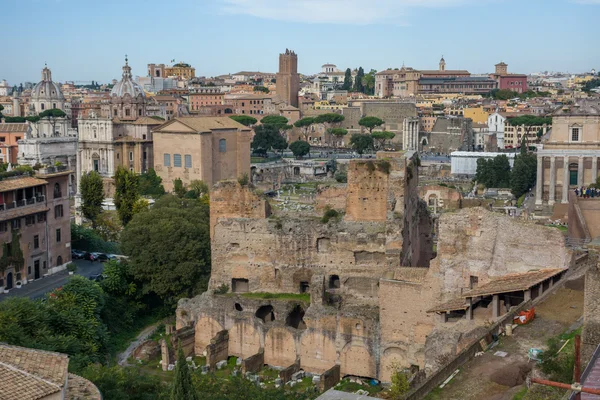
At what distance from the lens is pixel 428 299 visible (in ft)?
70.8

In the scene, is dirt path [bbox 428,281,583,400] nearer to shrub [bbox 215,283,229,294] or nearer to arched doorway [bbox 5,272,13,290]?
shrub [bbox 215,283,229,294]

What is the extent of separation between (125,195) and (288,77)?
88053mm

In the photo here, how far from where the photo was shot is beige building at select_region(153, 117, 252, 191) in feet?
202

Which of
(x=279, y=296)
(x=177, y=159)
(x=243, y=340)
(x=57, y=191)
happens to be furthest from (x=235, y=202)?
(x=177, y=159)

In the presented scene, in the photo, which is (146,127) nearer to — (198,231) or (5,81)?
(198,231)

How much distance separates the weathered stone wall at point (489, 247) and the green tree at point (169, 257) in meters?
11.2

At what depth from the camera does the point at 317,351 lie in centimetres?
2359

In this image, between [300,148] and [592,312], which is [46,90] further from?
[592,312]

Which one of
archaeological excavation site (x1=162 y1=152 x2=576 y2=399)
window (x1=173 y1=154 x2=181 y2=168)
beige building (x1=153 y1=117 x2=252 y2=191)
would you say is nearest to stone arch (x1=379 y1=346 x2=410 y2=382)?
archaeological excavation site (x1=162 y1=152 x2=576 y2=399)

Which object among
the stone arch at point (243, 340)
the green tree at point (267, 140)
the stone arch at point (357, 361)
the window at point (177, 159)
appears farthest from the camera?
the green tree at point (267, 140)

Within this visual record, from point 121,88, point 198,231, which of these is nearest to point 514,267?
point 198,231

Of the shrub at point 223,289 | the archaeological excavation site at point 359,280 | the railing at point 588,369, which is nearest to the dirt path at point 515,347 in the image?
the archaeological excavation site at point 359,280

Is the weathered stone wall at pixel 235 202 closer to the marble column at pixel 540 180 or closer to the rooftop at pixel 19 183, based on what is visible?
the rooftop at pixel 19 183

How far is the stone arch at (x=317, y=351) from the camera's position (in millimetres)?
23375
